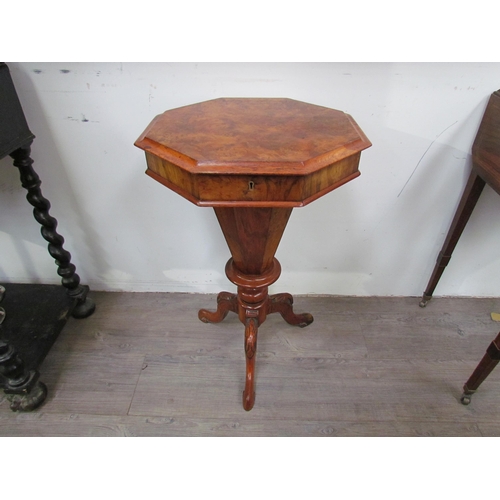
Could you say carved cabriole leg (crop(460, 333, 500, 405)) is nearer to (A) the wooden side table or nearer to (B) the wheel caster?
(B) the wheel caster

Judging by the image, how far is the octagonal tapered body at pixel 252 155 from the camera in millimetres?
945

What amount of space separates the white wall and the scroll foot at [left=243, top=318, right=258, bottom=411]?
0.55m

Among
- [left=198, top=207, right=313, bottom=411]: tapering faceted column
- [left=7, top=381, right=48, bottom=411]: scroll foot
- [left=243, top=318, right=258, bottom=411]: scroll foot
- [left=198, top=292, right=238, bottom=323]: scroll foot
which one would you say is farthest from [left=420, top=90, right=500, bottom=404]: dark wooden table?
[left=7, top=381, right=48, bottom=411]: scroll foot

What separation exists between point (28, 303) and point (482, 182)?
225 cm

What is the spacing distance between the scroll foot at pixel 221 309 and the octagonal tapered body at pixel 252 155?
34.9 inches

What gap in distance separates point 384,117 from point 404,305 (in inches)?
42.5

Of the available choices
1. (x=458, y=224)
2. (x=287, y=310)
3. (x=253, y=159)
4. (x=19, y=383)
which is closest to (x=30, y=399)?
(x=19, y=383)

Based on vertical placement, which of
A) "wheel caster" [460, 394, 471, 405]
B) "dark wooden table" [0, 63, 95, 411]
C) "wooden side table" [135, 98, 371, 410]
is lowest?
"wheel caster" [460, 394, 471, 405]

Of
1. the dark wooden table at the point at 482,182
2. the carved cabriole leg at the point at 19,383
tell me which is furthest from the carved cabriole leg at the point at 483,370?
the carved cabriole leg at the point at 19,383

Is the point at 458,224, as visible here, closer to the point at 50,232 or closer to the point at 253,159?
the point at 253,159

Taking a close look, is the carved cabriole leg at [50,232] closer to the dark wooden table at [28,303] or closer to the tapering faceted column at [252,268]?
the dark wooden table at [28,303]

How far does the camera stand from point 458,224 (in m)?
1.75

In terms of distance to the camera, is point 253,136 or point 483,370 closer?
point 253,136

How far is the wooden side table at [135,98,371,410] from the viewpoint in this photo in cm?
95
